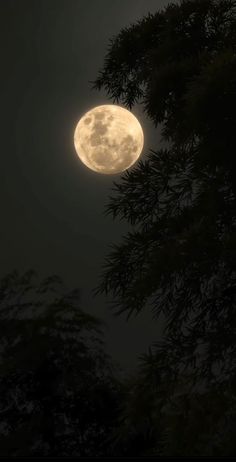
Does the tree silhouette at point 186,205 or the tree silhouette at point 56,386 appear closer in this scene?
the tree silhouette at point 186,205

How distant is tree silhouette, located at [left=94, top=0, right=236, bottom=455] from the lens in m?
5.31

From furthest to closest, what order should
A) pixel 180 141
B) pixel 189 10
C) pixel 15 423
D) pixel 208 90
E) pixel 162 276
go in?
1. pixel 15 423
2. pixel 189 10
3. pixel 180 141
4. pixel 162 276
5. pixel 208 90

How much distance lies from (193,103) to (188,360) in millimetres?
2861

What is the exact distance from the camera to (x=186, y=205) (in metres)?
6.54

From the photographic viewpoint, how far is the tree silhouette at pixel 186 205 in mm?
5312

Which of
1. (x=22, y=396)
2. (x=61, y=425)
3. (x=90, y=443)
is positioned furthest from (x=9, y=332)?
(x=90, y=443)

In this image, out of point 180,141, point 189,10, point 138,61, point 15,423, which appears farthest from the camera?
point 15,423

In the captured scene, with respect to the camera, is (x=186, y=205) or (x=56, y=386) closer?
(x=186, y=205)

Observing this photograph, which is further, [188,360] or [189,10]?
[189,10]

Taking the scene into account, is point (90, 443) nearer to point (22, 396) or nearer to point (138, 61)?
point (22, 396)

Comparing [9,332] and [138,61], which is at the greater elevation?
[138,61]

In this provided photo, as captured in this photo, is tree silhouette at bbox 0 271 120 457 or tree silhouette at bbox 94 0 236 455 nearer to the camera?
tree silhouette at bbox 94 0 236 455

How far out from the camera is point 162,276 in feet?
18.7

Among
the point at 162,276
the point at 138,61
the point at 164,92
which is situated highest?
the point at 138,61
